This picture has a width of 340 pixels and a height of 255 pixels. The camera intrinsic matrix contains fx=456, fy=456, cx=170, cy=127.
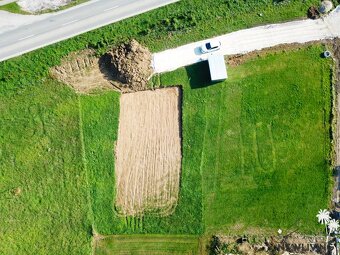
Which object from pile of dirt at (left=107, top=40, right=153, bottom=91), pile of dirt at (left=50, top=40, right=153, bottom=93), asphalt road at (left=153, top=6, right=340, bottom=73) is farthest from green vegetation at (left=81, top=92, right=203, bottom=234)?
asphalt road at (left=153, top=6, right=340, bottom=73)

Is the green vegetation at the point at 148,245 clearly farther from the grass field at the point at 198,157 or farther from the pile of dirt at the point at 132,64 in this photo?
the pile of dirt at the point at 132,64

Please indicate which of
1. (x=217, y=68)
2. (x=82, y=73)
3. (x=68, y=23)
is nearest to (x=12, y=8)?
(x=68, y=23)

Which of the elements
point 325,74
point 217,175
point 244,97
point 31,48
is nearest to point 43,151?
point 31,48

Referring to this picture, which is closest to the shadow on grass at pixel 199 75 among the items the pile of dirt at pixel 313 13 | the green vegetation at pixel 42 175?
the green vegetation at pixel 42 175

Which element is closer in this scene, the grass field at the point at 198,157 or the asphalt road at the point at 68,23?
the grass field at the point at 198,157

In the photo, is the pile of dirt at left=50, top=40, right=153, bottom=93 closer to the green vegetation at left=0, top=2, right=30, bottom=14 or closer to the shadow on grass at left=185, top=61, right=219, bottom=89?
the shadow on grass at left=185, top=61, right=219, bottom=89

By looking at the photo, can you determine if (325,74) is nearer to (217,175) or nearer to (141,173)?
(217,175)
